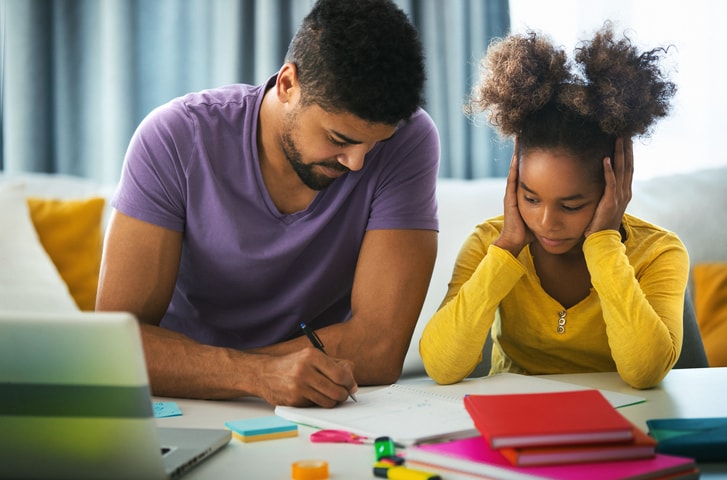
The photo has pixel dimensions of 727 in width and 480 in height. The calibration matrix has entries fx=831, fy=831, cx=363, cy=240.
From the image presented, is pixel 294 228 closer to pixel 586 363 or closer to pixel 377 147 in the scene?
pixel 377 147

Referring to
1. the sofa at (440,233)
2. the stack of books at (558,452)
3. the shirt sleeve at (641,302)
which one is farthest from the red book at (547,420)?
the sofa at (440,233)

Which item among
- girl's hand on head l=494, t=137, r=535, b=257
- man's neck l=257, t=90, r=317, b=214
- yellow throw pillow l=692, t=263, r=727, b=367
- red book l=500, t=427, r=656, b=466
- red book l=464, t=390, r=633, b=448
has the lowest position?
yellow throw pillow l=692, t=263, r=727, b=367

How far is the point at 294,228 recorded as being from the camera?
1572 mm

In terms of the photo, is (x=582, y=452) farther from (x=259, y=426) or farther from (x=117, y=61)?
(x=117, y=61)

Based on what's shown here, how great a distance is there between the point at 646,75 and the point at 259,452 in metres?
0.98

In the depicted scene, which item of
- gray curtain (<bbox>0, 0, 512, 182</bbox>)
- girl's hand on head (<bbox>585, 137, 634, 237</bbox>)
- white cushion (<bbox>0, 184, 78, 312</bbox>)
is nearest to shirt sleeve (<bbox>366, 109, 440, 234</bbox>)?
girl's hand on head (<bbox>585, 137, 634, 237</bbox>)

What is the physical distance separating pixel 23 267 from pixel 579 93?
1567mm

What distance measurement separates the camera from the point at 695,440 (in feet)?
2.84

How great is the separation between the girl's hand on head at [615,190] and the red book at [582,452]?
705 mm

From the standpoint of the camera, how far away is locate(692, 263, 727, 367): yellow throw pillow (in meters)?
2.40

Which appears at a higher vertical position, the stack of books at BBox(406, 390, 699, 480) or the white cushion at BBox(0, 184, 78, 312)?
the stack of books at BBox(406, 390, 699, 480)

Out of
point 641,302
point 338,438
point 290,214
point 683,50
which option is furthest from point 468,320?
point 683,50

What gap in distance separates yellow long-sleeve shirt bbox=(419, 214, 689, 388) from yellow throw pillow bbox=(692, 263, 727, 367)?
944mm

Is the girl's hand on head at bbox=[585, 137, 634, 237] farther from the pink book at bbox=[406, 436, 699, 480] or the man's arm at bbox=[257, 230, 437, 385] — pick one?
the pink book at bbox=[406, 436, 699, 480]
